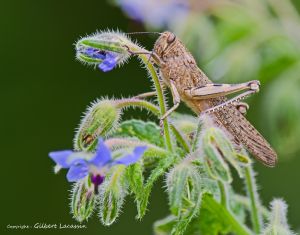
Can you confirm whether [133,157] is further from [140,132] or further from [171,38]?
[171,38]

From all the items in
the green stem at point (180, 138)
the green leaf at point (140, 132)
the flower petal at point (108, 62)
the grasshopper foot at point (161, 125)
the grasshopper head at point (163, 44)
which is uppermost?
the grasshopper head at point (163, 44)

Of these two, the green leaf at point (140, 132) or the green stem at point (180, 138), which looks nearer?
the green stem at point (180, 138)

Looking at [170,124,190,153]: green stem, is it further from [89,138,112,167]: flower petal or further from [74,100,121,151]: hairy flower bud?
[89,138,112,167]: flower petal

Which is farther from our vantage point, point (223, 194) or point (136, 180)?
point (223, 194)

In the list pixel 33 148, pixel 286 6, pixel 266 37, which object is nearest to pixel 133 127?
pixel 266 37

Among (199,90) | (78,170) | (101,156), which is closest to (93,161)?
(101,156)

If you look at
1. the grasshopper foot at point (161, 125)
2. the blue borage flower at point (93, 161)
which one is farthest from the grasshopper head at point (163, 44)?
the blue borage flower at point (93, 161)

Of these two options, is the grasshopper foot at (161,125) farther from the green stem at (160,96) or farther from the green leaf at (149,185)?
the green leaf at (149,185)

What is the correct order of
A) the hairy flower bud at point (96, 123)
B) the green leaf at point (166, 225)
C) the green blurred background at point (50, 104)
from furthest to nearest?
1. the green blurred background at point (50, 104)
2. the green leaf at point (166, 225)
3. the hairy flower bud at point (96, 123)
